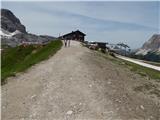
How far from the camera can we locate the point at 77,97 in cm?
2156

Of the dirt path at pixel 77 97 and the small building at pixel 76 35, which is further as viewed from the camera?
the small building at pixel 76 35

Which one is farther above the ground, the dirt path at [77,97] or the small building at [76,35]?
the small building at [76,35]

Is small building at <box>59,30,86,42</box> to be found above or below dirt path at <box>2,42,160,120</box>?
above

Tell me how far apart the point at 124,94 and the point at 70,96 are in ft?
12.3

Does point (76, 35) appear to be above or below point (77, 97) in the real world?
above

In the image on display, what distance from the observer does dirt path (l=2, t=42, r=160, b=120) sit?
62.9 feet

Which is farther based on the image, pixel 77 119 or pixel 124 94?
pixel 124 94

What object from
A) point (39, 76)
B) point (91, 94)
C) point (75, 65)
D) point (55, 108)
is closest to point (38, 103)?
point (55, 108)

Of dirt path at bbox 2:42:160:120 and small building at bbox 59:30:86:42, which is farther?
small building at bbox 59:30:86:42

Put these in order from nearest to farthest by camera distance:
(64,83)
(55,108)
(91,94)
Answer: (55,108) < (91,94) < (64,83)

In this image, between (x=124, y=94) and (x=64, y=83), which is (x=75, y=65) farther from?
(x=124, y=94)

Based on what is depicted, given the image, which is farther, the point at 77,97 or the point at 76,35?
the point at 76,35

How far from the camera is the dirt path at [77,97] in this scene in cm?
1917

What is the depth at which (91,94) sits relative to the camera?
2167cm
